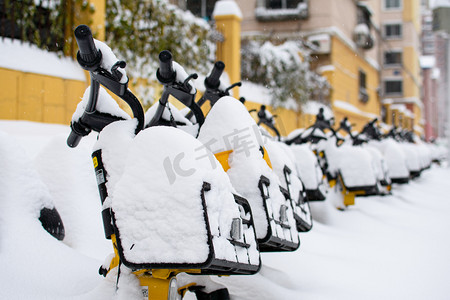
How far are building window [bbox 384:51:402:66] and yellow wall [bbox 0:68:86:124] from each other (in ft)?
99.2

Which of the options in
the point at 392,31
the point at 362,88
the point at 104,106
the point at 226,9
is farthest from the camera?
the point at 392,31

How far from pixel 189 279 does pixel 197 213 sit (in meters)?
0.45

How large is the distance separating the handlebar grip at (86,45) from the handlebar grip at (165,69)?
242 mm

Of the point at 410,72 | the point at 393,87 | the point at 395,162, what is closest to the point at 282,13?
the point at 395,162

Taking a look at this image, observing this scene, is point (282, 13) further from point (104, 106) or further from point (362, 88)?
point (104, 106)

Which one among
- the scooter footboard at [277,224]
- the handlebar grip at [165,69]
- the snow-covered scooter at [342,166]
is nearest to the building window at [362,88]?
the snow-covered scooter at [342,166]

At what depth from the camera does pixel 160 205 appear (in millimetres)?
1314

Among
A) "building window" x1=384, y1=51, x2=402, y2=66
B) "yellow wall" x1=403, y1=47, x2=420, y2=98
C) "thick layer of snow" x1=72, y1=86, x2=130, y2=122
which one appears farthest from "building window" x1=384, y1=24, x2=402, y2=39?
"thick layer of snow" x1=72, y1=86, x2=130, y2=122

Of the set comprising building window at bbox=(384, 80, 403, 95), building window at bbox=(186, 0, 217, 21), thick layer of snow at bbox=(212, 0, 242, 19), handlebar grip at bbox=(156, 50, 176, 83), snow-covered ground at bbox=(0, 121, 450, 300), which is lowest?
snow-covered ground at bbox=(0, 121, 450, 300)

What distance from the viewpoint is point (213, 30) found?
24.5ft

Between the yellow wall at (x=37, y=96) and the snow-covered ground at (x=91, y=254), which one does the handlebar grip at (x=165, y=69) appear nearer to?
the snow-covered ground at (x=91, y=254)

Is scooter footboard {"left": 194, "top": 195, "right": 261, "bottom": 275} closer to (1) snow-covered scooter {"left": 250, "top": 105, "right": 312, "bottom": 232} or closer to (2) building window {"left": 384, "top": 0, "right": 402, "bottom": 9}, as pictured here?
(1) snow-covered scooter {"left": 250, "top": 105, "right": 312, "bottom": 232}

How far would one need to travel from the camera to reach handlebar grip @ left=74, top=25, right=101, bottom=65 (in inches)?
53.9

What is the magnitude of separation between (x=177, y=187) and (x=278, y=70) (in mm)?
8837
